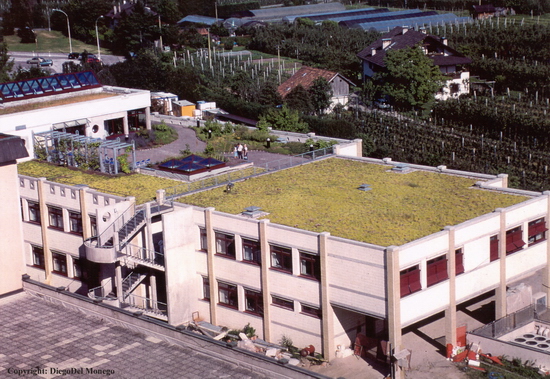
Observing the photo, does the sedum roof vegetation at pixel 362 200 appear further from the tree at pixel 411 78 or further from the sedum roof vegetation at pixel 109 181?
the tree at pixel 411 78

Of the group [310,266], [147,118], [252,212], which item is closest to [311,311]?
[310,266]

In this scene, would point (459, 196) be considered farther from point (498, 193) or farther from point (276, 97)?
point (276, 97)

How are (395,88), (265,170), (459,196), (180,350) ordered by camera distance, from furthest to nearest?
(395,88) < (265,170) < (459,196) < (180,350)

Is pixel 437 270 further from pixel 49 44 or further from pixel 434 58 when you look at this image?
pixel 49 44

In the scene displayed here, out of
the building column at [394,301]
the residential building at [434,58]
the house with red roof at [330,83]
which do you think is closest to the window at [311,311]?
the building column at [394,301]

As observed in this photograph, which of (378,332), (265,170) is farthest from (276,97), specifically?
(378,332)

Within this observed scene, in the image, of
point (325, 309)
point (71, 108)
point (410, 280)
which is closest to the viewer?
point (410, 280)

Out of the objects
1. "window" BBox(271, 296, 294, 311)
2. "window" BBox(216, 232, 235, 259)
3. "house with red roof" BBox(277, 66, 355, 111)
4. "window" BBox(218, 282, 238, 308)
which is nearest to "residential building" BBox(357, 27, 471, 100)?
"house with red roof" BBox(277, 66, 355, 111)

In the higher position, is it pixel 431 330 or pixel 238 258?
pixel 238 258
